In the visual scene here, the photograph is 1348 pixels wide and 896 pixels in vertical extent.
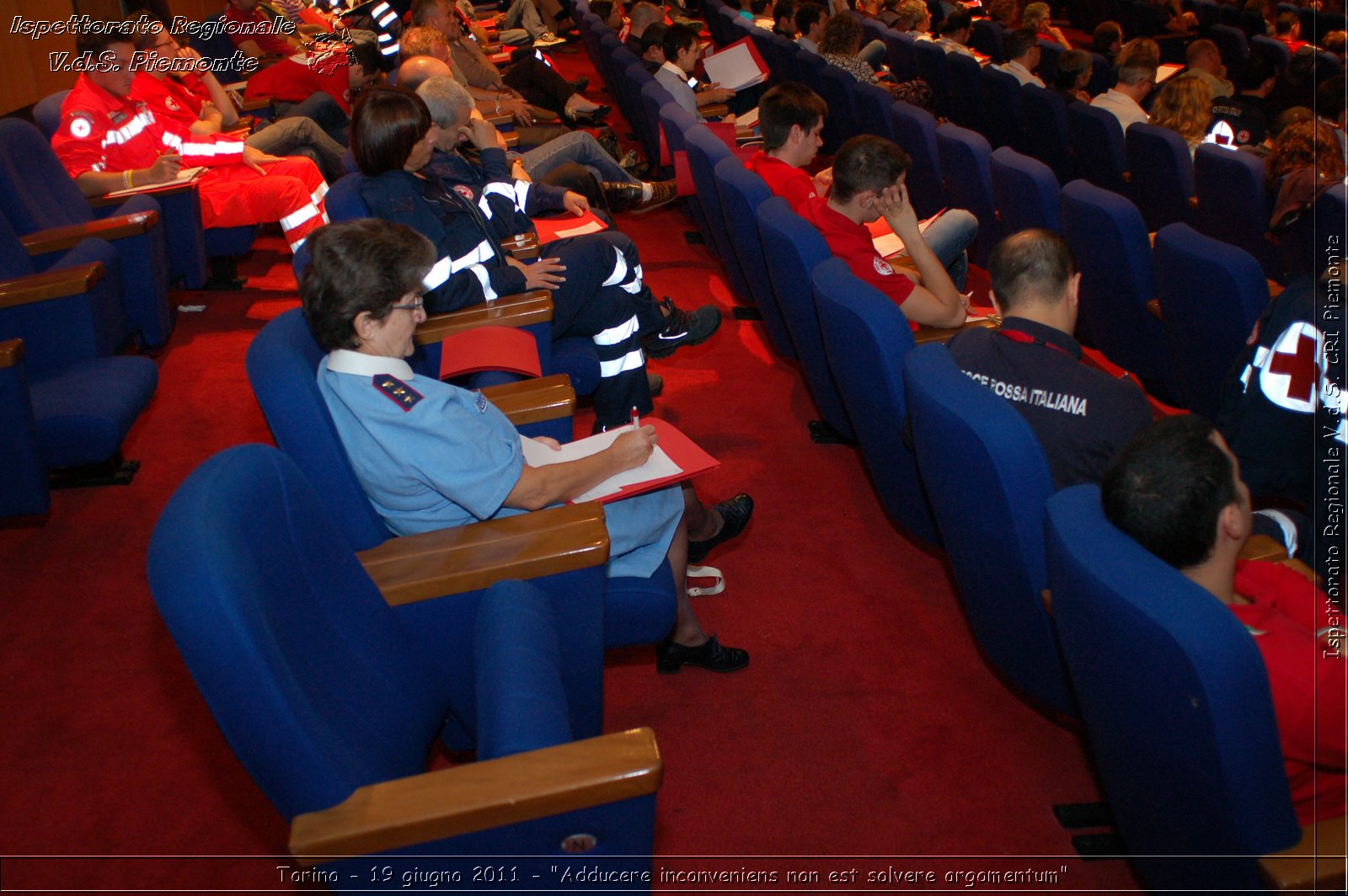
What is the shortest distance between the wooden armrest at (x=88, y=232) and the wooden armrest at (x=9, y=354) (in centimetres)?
103

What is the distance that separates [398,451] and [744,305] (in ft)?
9.35

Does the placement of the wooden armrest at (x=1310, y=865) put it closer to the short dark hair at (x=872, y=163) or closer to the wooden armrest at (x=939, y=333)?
the wooden armrest at (x=939, y=333)

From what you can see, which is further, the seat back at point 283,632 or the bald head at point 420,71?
the bald head at point 420,71

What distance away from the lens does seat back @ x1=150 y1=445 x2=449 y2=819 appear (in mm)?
1078

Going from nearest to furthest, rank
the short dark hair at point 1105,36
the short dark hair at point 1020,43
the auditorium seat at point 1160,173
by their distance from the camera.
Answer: the auditorium seat at point 1160,173 → the short dark hair at point 1020,43 → the short dark hair at point 1105,36

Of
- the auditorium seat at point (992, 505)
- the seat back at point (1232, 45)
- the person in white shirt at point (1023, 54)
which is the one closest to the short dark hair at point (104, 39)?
the auditorium seat at point (992, 505)

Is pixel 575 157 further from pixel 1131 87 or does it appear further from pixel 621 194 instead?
pixel 1131 87

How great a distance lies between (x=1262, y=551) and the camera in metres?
1.69

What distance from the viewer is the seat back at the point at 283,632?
1.08 m

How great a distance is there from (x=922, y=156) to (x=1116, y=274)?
5.74ft

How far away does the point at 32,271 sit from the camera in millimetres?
3281

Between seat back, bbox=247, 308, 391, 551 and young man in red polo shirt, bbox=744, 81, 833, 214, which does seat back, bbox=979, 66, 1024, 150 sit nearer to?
young man in red polo shirt, bbox=744, 81, 833, 214

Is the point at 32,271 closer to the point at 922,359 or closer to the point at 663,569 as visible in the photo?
the point at 663,569

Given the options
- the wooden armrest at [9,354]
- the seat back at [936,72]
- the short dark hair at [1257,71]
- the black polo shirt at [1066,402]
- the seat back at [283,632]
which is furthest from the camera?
the short dark hair at [1257,71]
